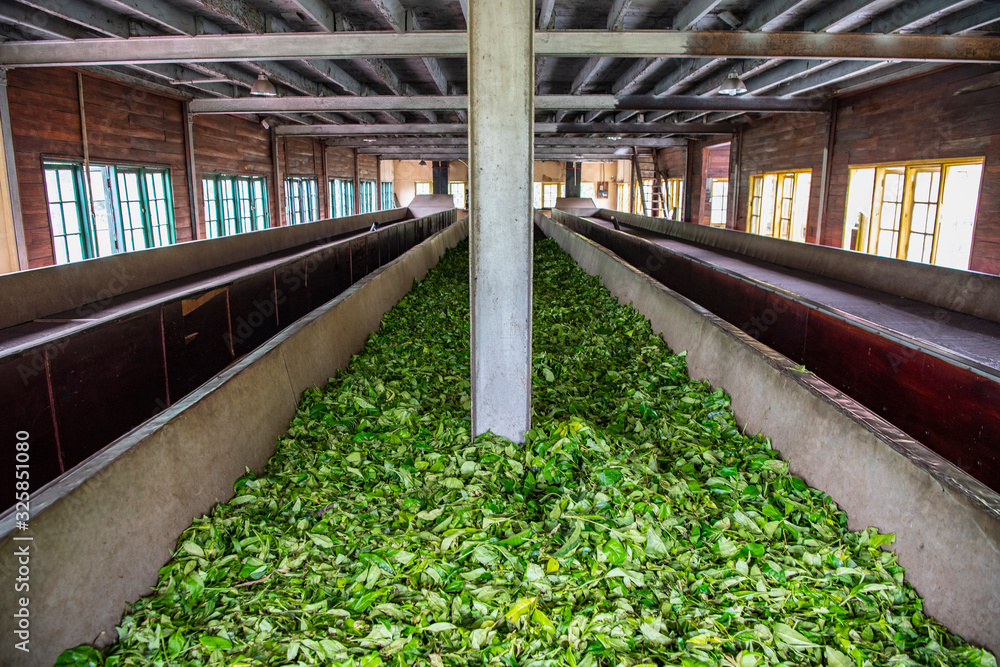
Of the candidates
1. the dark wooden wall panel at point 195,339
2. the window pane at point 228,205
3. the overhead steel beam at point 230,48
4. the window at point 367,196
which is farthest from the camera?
the window at point 367,196

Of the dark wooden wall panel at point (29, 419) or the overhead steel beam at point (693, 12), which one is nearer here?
the dark wooden wall panel at point (29, 419)

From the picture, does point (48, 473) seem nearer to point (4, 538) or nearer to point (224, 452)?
point (224, 452)

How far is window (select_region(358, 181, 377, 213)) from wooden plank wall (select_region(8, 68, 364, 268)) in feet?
33.8

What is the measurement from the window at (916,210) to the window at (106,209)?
41.1ft

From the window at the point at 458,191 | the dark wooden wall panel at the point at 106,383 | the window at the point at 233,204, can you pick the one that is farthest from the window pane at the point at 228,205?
the window at the point at 458,191

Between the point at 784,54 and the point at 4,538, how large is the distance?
8.38 metres

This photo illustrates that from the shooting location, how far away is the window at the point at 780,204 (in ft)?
45.5

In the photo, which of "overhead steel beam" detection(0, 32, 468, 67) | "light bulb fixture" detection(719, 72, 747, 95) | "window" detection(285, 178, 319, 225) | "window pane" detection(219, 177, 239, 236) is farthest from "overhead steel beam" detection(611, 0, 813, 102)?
"window" detection(285, 178, 319, 225)

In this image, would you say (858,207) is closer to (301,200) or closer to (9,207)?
(9,207)

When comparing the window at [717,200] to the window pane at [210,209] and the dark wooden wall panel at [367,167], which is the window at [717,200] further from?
the window pane at [210,209]

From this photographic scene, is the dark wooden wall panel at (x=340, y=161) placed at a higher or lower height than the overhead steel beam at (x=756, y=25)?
lower

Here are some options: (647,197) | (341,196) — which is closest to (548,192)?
(647,197)

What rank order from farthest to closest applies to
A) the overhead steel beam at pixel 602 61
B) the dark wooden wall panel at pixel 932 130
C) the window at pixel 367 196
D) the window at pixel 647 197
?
1. the window at pixel 367 196
2. the window at pixel 647 197
3. the dark wooden wall panel at pixel 932 130
4. the overhead steel beam at pixel 602 61

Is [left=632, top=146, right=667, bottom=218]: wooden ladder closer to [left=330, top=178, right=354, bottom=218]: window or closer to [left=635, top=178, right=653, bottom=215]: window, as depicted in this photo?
[left=635, top=178, right=653, bottom=215]: window
